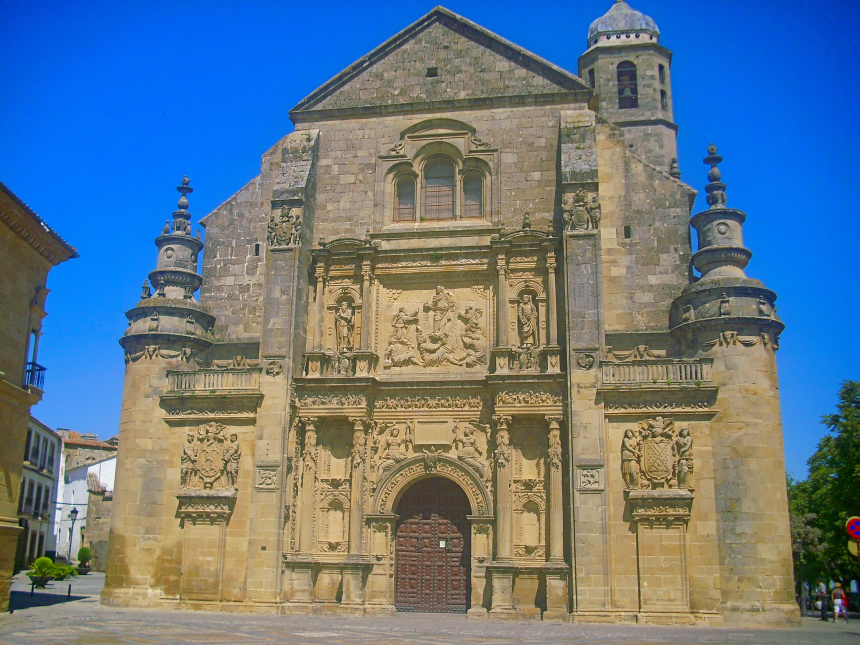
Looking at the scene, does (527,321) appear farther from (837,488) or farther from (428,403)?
(837,488)

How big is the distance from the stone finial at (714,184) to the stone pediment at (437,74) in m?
3.81

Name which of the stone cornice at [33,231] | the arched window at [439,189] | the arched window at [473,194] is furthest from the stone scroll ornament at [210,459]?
the arched window at [473,194]

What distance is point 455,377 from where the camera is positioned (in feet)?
73.3

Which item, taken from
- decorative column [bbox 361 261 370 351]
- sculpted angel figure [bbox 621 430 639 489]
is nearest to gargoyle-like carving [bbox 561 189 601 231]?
sculpted angel figure [bbox 621 430 639 489]

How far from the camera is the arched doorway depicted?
838 inches

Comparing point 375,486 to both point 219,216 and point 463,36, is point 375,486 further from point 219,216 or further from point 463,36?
point 463,36

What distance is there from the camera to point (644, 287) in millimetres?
22234

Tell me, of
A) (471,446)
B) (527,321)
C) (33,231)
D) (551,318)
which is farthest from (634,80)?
(33,231)

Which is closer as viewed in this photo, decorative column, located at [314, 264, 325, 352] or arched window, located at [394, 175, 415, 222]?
decorative column, located at [314, 264, 325, 352]

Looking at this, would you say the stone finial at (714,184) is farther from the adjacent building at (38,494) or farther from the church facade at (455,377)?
the adjacent building at (38,494)

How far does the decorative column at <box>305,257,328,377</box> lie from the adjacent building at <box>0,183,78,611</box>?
653 cm

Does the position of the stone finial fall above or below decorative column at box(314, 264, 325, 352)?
above

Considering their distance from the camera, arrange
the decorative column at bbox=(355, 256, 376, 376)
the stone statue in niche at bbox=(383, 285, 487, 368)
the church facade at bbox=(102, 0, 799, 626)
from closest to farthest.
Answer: the church facade at bbox=(102, 0, 799, 626), the decorative column at bbox=(355, 256, 376, 376), the stone statue in niche at bbox=(383, 285, 487, 368)

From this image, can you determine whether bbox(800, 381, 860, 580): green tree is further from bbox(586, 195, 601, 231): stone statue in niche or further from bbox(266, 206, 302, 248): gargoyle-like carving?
bbox(266, 206, 302, 248): gargoyle-like carving
